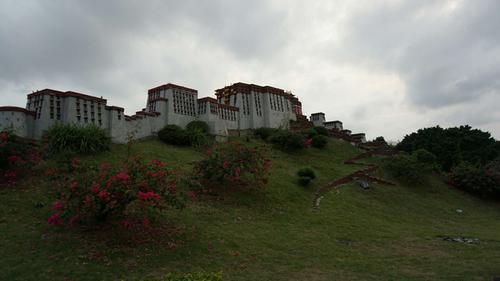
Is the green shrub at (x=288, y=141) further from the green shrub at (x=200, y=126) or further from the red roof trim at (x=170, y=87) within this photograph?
the red roof trim at (x=170, y=87)

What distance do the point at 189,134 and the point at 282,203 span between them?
11007 mm

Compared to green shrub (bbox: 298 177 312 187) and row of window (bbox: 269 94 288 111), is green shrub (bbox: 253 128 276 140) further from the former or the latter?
green shrub (bbox: 298 177 312 187)

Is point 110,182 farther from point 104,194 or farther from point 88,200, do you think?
point 88,200

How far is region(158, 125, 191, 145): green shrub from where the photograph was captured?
2652 centimetres

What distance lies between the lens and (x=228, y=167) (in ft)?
58.0

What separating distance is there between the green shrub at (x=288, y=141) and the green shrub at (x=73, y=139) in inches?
589

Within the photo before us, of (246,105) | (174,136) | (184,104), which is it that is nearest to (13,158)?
(174,136)

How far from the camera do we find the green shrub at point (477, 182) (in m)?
25.8

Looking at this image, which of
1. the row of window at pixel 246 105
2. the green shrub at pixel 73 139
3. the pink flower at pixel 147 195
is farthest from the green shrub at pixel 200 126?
the pink flower at pixel 147 195

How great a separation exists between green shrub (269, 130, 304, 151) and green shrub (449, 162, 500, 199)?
457 inches

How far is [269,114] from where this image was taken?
36.6 metres

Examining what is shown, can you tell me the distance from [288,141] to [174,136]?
952cm

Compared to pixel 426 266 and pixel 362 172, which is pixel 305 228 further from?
pixel 362 172

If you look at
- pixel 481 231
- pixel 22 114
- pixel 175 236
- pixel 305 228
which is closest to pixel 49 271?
pixel 175 236
